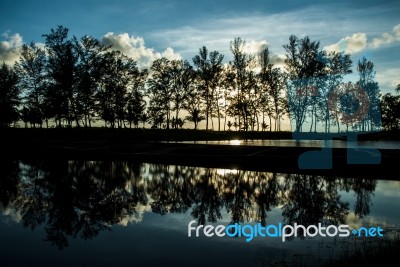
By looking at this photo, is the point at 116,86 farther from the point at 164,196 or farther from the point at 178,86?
the point at 164,196

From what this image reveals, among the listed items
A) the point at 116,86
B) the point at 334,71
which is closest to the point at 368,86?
the point at 334,71

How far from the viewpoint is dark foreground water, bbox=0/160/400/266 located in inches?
337

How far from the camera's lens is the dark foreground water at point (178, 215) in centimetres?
856

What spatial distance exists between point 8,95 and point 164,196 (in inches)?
2942

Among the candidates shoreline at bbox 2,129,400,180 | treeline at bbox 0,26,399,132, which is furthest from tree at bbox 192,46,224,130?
shoreline at bbox 2,129,400,180

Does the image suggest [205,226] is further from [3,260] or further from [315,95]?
[315,95]

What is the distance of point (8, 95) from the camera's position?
7700cm

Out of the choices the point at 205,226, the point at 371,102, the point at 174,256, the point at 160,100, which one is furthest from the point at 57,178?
the point at 371,102

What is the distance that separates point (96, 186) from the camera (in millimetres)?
18172

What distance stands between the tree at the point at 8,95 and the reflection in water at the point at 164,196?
54043mm

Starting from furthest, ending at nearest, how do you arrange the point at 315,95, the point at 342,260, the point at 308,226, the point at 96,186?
→ the point at 315,95 < the point at 96,186 < the point at 308,226 < the point at 342,260

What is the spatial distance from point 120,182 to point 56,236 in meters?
9.30

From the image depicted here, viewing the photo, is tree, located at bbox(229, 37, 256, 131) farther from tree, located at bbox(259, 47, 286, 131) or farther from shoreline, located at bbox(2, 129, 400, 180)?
shoreline, located at bbox(2, 129, 400, 180)

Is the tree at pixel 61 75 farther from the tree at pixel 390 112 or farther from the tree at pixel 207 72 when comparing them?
the tree at pixel 390 112
